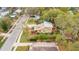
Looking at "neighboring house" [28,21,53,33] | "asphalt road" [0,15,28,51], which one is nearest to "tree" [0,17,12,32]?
"asphalt road" [0,15,28,51]

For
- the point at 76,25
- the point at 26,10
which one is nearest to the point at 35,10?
the point at 26,10

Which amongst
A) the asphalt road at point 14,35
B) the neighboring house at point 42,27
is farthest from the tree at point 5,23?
the neighboring house at point 42,27

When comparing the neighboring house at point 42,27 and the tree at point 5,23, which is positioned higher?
the tree at point 5,23

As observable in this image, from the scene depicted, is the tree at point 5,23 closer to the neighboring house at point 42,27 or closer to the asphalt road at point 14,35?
the asphalt road at point 14,35

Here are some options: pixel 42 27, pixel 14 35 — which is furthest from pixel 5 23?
pixel 42 27

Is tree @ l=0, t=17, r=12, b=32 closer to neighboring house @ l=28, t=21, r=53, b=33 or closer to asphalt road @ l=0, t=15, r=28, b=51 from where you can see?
asphalt road @ l=0, t=15, r=28, b=51

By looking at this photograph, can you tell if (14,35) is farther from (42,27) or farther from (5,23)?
(42,27)
